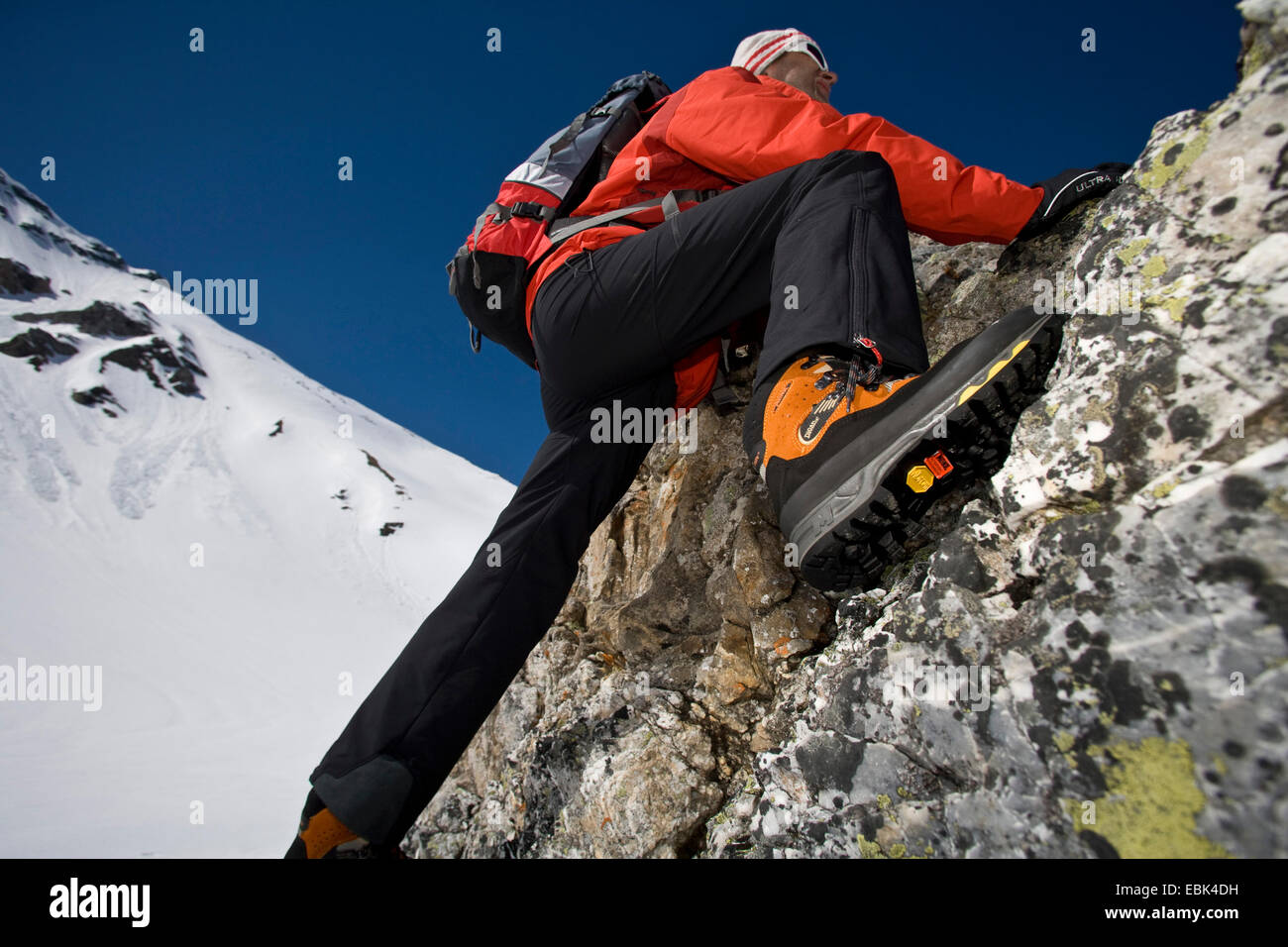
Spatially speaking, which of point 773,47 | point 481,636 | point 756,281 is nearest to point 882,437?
point 756,281

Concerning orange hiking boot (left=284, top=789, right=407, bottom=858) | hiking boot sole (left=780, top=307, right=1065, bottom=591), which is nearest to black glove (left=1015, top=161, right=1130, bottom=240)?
hiking boot sole (left=780, top=307, right=1065, bottom=591)

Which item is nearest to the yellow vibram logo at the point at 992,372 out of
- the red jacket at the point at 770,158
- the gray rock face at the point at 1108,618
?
the gray rock face at the point at 1108,618

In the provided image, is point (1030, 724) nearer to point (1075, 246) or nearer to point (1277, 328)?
point (1277, 328)

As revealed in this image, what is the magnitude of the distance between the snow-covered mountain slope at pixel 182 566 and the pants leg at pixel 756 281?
26.4ft

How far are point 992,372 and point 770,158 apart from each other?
1229 mm

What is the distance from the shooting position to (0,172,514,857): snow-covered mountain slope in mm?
10945

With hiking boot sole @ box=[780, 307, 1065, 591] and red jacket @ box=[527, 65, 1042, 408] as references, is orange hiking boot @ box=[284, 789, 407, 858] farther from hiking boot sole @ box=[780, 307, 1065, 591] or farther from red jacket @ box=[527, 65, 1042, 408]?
red jacket @ box=[527, 65, 1042, 408]

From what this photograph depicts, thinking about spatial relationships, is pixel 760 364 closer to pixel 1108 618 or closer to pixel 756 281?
pixel 756 281

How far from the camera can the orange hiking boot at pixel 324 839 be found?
5.67 feet

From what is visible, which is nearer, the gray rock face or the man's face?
the gray rock face

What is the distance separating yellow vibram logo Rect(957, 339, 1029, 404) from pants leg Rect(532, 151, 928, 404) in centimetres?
26

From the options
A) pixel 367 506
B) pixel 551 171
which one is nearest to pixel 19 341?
Answer: pixel 367 506

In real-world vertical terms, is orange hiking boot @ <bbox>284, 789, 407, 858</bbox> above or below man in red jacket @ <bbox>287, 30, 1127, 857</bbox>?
below
